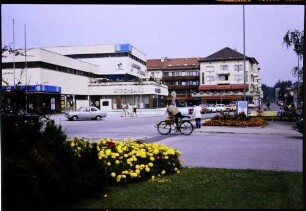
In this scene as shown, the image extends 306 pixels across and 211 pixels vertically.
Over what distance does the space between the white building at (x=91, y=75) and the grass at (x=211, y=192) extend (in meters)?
29.7

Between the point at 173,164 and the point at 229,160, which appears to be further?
the point at 229,160

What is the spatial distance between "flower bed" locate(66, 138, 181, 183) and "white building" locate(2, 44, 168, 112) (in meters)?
28.6

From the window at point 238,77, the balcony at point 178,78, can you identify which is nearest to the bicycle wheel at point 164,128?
the window at point 238,77

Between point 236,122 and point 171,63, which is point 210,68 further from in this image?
point 236,122

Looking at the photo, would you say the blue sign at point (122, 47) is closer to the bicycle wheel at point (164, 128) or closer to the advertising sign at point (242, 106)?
the advertising sign at point (242, 106)

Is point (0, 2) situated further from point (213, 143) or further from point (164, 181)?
point (213, 143)

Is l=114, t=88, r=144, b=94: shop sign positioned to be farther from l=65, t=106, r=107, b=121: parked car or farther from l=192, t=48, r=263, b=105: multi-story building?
l=65, t=106, r=107, b=121: parked car

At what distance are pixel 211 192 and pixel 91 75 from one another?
6482 centimetres

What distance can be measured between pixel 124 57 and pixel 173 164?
2853 inches

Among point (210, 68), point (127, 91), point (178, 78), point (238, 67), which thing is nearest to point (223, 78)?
point (210, 68)

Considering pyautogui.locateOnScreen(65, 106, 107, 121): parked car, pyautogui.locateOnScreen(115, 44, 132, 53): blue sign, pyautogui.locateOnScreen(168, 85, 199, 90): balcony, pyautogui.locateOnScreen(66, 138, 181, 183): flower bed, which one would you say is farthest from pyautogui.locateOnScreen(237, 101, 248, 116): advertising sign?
pyautogui.locateOnScreen(168, 85, 199, 90): balcony

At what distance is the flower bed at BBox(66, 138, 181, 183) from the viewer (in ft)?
21.0

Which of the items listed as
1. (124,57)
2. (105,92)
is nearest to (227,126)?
(105,92)

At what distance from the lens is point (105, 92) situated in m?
64.4
